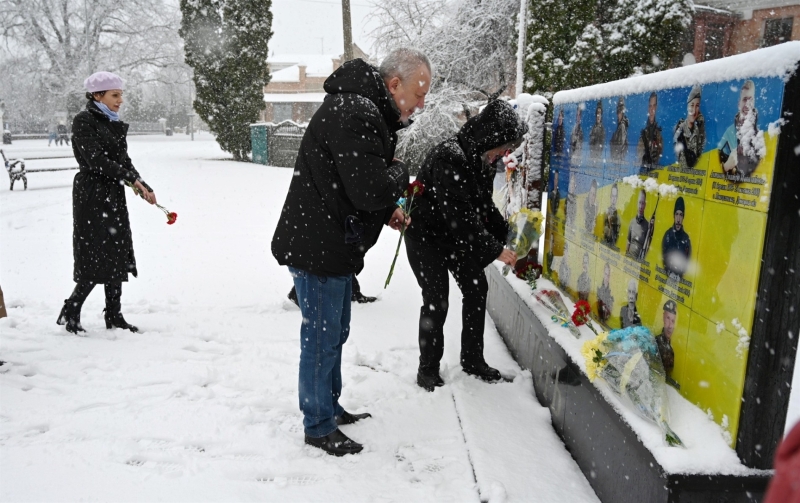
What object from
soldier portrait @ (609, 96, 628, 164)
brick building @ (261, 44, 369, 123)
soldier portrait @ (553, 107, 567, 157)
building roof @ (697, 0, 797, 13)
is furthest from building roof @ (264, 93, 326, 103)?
soldier portrait @ (609, 96, 628, 164)

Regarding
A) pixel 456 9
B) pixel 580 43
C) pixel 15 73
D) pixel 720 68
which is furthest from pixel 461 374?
pixel 15 73

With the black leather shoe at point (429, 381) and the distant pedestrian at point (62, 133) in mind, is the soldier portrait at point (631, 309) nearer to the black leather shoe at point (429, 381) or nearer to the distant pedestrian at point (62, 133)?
the black leather shoe at point (429, 381)

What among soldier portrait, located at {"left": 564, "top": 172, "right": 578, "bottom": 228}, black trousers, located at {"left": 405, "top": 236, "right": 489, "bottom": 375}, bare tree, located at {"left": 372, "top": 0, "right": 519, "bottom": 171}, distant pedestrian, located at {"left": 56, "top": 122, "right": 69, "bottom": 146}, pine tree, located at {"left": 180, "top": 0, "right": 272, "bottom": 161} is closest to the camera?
black trousers, located at {"left": 405, "top": 236, "right": 489, "bottom": 375}

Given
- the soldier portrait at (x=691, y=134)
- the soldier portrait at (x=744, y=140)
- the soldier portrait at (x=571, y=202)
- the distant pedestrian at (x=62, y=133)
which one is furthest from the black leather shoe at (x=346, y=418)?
the distant pedestrian at (x=62, y=133)

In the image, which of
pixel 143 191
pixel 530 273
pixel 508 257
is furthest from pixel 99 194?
pixel 530 273

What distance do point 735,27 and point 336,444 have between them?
77.1 feet

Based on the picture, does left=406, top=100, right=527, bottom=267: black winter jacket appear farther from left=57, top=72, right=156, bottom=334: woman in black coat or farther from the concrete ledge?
left=57, top=72, right=156, bottom=334: woman in black coat

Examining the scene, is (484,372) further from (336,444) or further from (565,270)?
(336,444)

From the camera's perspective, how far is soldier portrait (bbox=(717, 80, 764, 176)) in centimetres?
186

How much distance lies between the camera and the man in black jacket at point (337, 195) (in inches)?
97.5

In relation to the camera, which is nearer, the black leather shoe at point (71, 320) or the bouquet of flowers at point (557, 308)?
the bouquet of flowers at point (557, 308)

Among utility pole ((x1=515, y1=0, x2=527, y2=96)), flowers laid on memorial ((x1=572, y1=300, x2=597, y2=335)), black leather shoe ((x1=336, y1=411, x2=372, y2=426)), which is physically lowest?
black leather shoe ((x1=336, y1=411, x2=372, y2=426))

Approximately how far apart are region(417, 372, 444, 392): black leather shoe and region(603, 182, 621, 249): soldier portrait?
1.32 metres

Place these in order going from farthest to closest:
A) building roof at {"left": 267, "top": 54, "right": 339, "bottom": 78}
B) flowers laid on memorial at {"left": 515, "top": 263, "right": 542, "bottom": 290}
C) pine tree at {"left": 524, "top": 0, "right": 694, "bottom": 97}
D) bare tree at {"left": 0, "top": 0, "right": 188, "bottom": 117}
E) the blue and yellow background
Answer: building roof at {"left": 267, "top": 54, "right": 339, "bottom": 78}
bare tree at {"left": 0, "top": 0, "right": 188, "bottom": 117}
pine tree at {"left": 524, "top": 0, "right": 694, "bottom": 97}
flowers laid on memorial at {"left": 515, "top": 263, "right": 542, "bottom": 290}
the blue and yellow background
